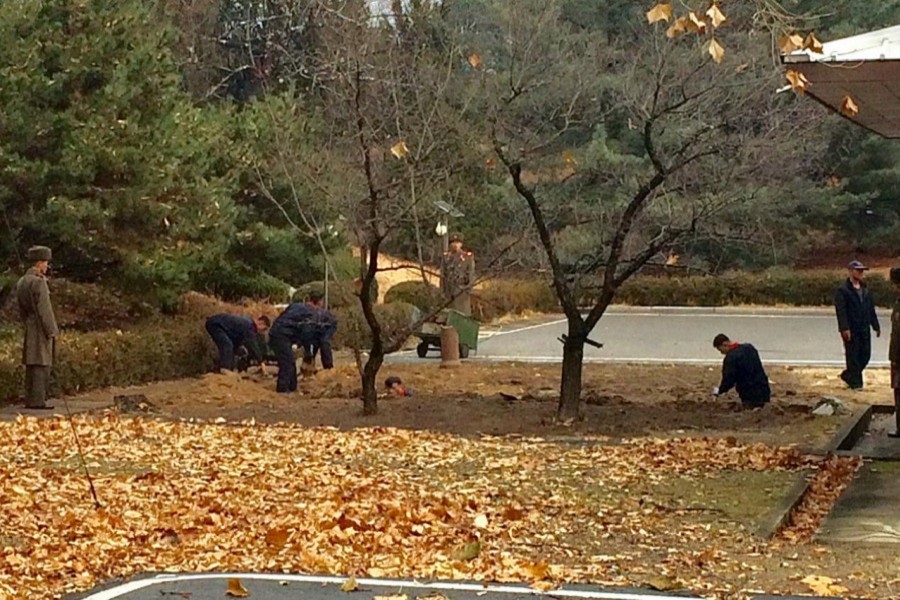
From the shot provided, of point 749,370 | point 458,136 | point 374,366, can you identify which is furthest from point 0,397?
point 749,370

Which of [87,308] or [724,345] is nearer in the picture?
[724,345]

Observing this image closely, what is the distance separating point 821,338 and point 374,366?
18.9m

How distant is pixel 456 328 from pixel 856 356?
7.76 metres

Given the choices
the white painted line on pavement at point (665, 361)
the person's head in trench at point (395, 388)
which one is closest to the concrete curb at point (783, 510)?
the person's head in trench at point (395, 388)

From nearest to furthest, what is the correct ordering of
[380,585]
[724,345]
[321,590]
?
[321,590], [380,585], [724,345]

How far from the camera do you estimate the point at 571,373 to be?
599 inches

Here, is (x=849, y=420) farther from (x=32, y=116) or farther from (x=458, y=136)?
(x=32, y=116)

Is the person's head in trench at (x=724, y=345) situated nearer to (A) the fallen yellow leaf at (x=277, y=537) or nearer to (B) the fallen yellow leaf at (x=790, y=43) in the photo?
(B) the fallen yellow leaf at (x=790, y=43)

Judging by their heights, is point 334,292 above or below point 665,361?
above

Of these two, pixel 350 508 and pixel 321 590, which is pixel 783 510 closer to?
pixel 350 508

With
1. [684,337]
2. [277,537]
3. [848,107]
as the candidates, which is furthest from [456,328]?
[277,537]

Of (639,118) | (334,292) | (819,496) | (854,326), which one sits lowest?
(819,496)

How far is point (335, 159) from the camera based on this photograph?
24031 mm

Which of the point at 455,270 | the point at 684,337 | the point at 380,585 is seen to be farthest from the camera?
the point at 684,337
